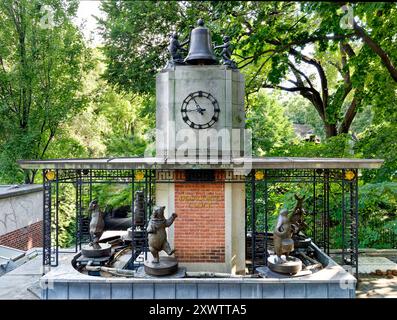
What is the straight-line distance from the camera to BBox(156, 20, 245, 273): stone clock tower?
7988 mm

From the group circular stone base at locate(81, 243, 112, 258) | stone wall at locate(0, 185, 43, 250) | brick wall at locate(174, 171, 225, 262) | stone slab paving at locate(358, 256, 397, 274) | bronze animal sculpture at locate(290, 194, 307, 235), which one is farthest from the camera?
stone wall at locate(0, 185, 43, 250)

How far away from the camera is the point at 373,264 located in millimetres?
9391

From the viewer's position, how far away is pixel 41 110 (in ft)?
48.4

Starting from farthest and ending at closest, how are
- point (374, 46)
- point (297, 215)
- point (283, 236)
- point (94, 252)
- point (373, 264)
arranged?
point (374, 46), point (373, 264), point (297, 215), point (94, 252), point (283, 236)

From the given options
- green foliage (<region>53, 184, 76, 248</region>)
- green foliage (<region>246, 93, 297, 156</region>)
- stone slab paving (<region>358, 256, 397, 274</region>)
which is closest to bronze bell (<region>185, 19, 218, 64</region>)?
stone slab paving (<region>358, 256, 397, 274</region>)

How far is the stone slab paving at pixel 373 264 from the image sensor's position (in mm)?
Answer: 9008

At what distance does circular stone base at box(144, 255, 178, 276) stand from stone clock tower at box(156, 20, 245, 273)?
59 cm

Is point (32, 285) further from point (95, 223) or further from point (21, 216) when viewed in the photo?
point (21, 216)

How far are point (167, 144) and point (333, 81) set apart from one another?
14.4m

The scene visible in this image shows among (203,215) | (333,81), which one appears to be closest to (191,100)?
(203,215)

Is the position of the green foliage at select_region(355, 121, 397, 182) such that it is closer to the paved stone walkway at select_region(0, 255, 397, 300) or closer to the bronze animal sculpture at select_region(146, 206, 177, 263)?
the paved stone walkway at select_region(0, 255, 397, 300)

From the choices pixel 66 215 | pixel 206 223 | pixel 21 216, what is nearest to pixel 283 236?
pixel 206 223

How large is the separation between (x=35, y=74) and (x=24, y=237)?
580cm

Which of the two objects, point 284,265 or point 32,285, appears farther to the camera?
point 32,285
